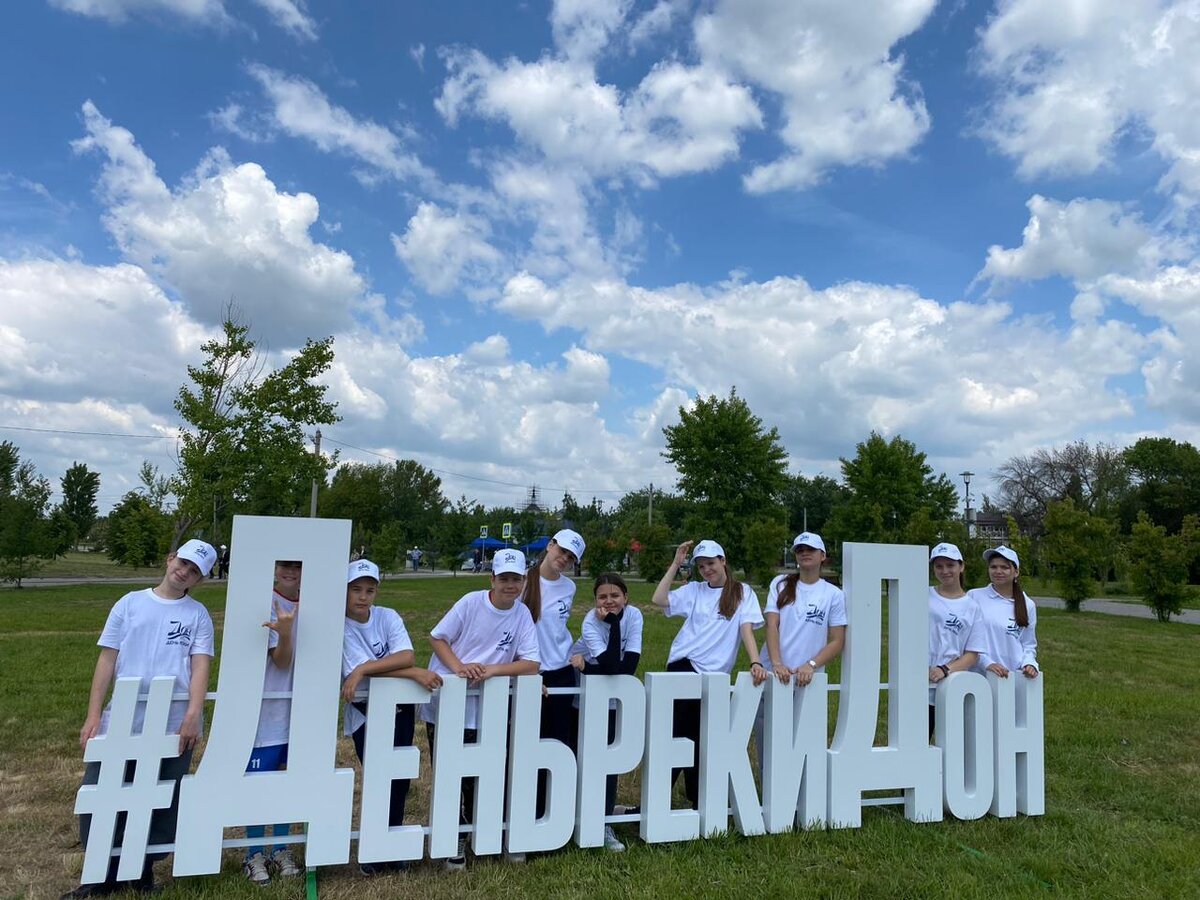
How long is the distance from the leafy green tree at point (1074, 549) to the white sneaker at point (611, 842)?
19431 mm

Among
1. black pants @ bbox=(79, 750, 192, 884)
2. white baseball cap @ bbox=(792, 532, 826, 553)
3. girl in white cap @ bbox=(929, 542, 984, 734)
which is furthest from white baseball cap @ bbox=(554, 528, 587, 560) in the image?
girl in white cap @ bbox=(929, 542, 984, 734)

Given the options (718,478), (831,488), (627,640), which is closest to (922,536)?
(718,478)

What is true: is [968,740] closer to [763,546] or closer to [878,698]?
[878,698]

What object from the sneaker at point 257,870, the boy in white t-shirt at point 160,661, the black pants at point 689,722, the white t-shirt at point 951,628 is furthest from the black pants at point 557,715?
the white t-shirt at point 951,628

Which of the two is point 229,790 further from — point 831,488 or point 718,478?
point 831,488

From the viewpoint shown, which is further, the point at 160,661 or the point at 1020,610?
the point at 1020,610

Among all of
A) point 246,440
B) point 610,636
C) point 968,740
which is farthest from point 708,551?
point 246,440

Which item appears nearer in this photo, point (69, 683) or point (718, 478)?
point (69, 683)

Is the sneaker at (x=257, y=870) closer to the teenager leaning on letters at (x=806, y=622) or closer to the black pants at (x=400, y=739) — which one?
the black pants at (x=400, y=739)

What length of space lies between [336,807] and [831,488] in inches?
2914

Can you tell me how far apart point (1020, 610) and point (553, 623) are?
3.18m

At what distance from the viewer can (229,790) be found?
3.78 metres

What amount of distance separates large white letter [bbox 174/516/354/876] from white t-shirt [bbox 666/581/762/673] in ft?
6.70

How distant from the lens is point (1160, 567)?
18.6 metres
